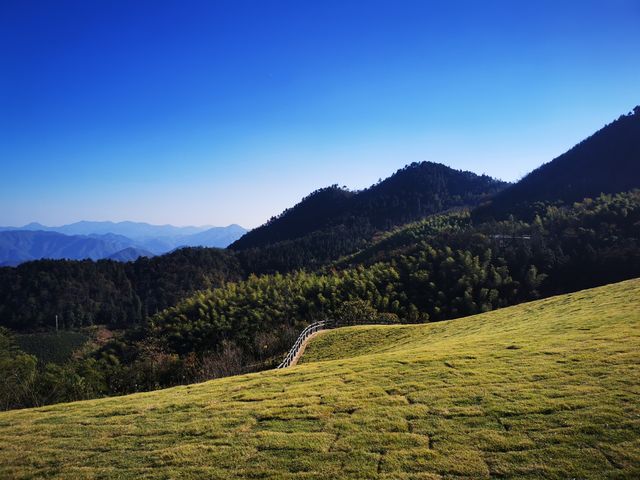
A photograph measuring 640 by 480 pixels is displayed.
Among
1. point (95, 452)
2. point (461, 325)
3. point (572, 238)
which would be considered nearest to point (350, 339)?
Result: point (461, 325)

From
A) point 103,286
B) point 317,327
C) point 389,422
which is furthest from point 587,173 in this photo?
point 103,286

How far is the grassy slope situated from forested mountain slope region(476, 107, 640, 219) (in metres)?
136

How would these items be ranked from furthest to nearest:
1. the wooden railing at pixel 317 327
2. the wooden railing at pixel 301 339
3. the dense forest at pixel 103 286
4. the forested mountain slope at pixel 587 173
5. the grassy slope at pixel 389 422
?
the forested mountain slope at pixel 587 173 < the dense forest at pixel 103 286 < the wooden railing at pixel 317 327 < the wooden railing at pixel 301 339 < the grassy slope at pixel 389 422

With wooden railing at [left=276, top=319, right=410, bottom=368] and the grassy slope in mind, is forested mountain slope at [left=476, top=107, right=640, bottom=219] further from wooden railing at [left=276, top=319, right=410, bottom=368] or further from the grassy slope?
the grassy slope

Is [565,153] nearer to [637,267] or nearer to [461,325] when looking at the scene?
[637,267]

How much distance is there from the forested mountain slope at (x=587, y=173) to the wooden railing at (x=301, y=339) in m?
114

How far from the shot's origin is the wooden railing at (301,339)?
33541mm

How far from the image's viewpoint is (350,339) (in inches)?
1574

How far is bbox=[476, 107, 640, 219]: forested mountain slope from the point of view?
14912 centimetres

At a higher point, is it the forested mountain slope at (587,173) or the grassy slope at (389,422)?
the forested mountain slope at (587,173)

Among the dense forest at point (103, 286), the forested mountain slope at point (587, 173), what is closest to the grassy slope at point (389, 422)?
the forested mountain slope at point (587, 173)

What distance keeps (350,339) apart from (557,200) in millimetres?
137765

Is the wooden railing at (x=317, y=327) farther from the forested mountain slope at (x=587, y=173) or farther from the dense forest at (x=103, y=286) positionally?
the dense forest at (x=103, y=286)

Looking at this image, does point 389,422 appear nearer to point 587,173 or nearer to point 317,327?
point 317,327
